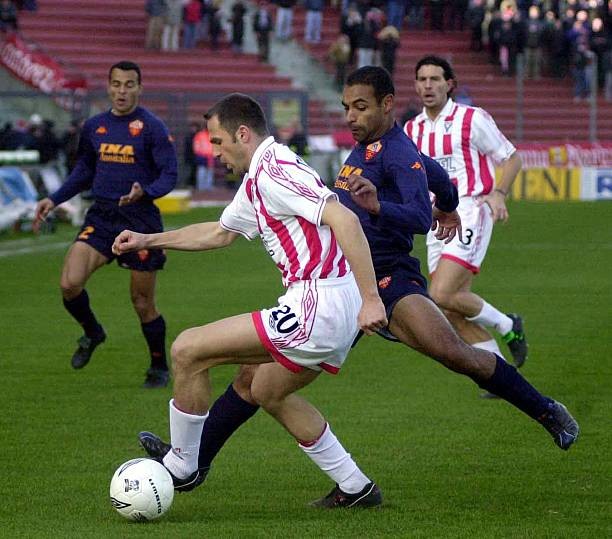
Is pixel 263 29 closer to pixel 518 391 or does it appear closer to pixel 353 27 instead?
pixel 353 27

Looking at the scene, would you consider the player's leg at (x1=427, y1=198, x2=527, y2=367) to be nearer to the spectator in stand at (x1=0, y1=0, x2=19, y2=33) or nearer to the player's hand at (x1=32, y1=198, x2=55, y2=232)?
the player's hand at (x1=32, y1=198, x2=55, y2=232)

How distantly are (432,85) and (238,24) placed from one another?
29.6 meters

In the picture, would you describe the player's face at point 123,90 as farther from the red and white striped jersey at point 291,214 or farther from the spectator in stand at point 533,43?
the spectator in stand at point 533,43

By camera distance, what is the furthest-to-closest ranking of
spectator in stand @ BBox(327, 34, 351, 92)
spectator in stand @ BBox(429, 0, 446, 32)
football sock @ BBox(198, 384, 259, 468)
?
1. spectator in stand @ BBox(429, 0, 446, 32)
2. spectator in stand @ BBox(327, 34, 351, 92)
3. football sock @ BBox(198, 384, 259, 468)

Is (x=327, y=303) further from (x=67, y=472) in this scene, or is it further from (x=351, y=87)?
(x=67, y=472)

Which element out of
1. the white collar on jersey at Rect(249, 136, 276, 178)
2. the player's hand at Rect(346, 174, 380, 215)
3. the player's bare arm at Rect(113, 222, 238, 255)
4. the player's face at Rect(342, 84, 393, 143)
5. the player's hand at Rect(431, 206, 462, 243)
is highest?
the player's face at Rect(342, 84, 393, 143)

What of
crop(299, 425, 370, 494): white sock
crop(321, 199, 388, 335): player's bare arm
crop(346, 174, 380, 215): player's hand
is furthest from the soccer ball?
crop(346, 174, 380, 215): player's hand

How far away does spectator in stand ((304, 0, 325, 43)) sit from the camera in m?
39.5

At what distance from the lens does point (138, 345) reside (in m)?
11.8

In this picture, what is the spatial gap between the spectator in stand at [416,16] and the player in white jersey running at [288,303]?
37282 millimetres

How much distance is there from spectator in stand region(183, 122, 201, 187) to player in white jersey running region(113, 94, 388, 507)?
81.0ft

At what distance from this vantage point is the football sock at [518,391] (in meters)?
6.80

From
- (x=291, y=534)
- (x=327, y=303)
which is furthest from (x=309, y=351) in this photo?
(x=291, y=534)

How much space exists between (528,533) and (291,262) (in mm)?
1523
